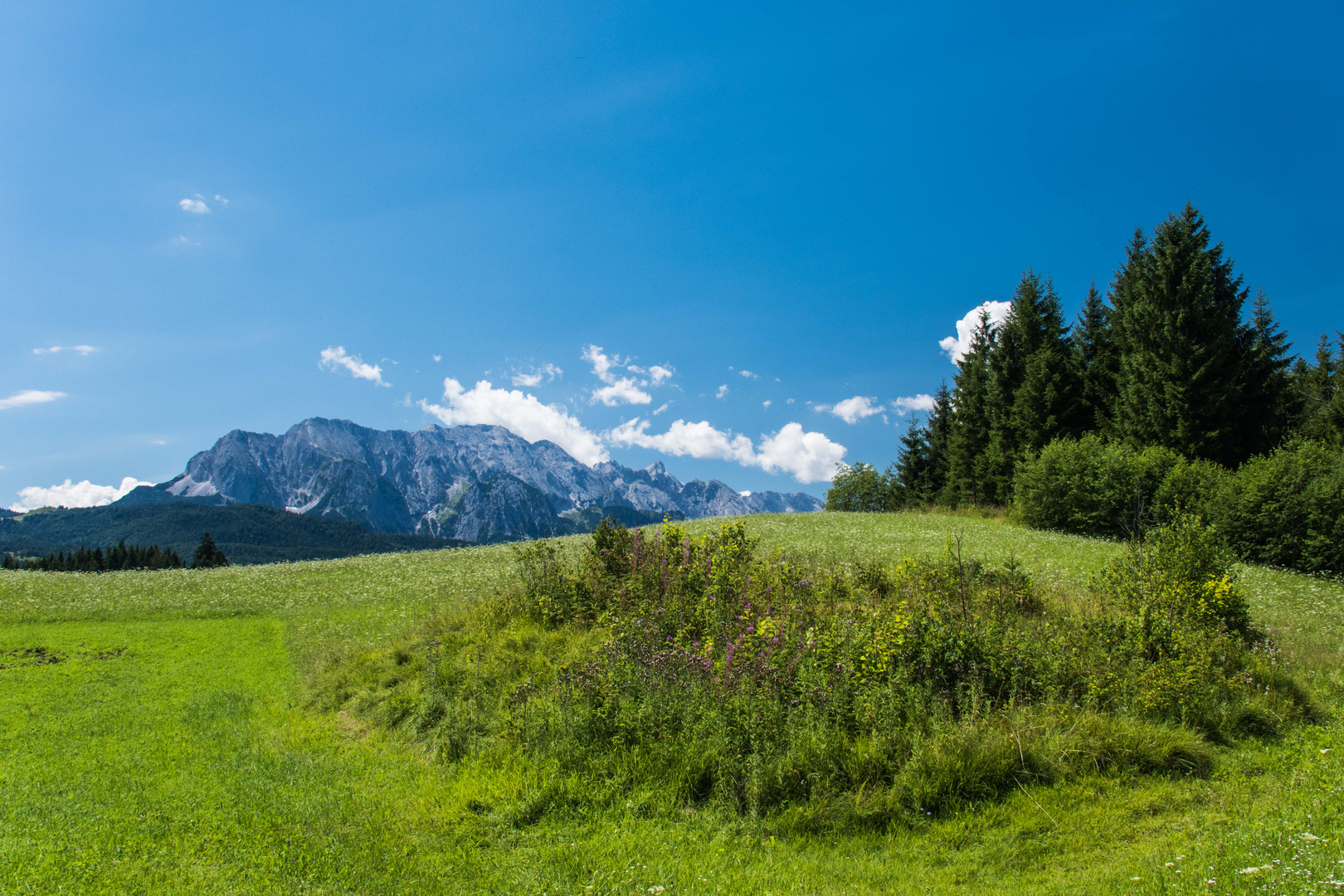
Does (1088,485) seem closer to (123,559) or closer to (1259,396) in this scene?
(1259,396)

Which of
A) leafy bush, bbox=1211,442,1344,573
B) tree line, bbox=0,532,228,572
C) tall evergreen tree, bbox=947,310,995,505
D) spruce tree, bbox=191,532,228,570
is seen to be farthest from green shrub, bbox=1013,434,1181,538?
tree line, bbox=0,532,228,572

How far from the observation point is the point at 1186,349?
30.2 metres

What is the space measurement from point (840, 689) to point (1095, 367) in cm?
4291

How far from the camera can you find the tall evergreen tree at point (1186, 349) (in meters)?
29.9

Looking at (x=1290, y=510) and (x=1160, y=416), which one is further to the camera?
(x=1160, y=416)

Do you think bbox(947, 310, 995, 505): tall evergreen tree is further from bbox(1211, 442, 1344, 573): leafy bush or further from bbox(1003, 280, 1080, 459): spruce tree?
bbox(1211, 442, 1344, 573): leafy bush

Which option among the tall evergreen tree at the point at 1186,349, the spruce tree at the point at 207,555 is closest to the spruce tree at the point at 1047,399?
the tall evergreen tree at the point at 1186,349

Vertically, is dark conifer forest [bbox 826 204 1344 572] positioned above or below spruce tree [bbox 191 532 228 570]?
above

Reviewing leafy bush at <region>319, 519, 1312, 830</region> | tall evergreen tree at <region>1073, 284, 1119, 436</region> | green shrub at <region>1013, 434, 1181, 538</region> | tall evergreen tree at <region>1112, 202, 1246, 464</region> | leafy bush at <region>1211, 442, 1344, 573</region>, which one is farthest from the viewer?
tall evergreen tree at <region>1073, 284, 1119, 436</region>

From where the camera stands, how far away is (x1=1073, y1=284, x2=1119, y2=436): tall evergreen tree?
127 ft

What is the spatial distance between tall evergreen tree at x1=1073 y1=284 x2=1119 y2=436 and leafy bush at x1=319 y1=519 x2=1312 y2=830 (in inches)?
1353

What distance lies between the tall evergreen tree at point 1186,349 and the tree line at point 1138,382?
2.3 inches

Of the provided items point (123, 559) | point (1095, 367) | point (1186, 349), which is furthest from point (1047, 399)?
point (123, 559)

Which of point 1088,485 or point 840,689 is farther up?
point 1088,485
